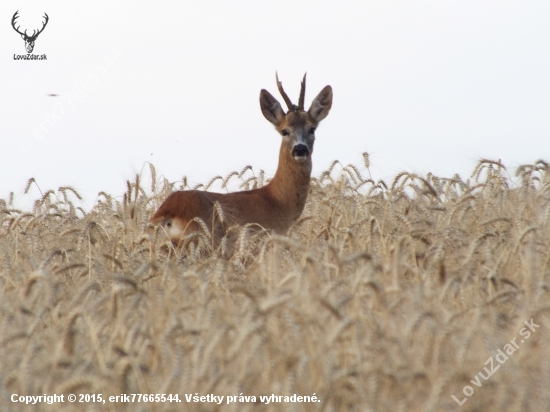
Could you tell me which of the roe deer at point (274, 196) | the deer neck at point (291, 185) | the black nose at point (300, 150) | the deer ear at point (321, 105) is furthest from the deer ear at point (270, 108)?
the black nose at point (300, 150)

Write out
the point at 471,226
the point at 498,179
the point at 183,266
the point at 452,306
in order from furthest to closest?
the point at 498,179 < the point at 471,226 < the point at 183,266 < the point at 452,306

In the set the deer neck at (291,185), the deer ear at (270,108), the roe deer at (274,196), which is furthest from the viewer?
the deer ear at (270,108)

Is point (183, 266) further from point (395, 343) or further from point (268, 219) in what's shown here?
point (395, 343)

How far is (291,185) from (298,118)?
746 mm

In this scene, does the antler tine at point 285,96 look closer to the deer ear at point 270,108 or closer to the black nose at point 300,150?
the deer ear at point 270,108

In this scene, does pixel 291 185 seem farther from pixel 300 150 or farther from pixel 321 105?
pixel 321 105

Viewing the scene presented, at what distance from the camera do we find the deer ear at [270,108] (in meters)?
9.29

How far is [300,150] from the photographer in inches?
341

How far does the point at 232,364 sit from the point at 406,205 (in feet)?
16.1

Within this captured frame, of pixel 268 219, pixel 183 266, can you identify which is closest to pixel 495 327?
pixel 183 266

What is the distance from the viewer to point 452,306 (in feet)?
17.6

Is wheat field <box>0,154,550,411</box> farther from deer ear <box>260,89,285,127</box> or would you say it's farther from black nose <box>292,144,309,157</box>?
deer ear <box>260,89,285,127</box>

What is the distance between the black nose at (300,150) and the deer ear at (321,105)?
0.73 metres

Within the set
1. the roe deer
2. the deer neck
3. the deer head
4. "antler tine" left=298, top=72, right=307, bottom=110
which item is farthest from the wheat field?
"antler tine" left=298, top=72, right=307, bottom=110
